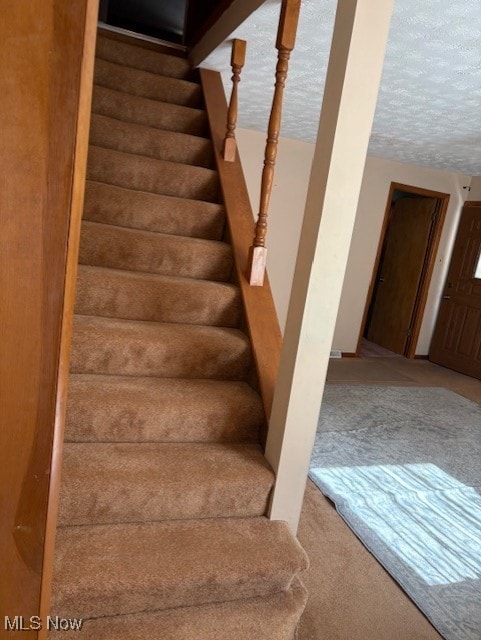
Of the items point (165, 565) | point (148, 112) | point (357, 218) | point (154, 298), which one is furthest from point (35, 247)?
point (357, 218)

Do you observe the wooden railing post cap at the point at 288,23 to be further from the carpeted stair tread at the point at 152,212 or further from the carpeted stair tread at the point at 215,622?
the carpeted stair tread at the point at 215,622

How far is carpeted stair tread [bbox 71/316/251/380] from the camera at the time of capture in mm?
→ 1797

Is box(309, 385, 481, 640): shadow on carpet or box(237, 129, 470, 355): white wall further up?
box(237, 129, 470, 355): white wall

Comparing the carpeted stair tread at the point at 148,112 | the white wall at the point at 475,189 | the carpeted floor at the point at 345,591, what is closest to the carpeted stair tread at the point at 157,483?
the carpeted floor at the point at 345,591

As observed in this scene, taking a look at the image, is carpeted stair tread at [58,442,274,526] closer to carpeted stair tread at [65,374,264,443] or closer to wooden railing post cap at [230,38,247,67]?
carpeted stair tread at [65,374,264,443]

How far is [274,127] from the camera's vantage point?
1.89 metres

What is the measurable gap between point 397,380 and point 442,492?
2193mm

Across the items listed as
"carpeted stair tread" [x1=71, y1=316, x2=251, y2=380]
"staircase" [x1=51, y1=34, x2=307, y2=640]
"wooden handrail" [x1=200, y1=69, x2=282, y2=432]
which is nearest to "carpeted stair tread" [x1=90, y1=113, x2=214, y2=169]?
"staircase" [x1=51, y1=34, x2=307, y2=640]

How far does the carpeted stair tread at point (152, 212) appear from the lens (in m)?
2.28

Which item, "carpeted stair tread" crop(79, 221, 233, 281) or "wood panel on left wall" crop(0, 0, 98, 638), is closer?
"wood panel on left wall" crop(0, 0, 98, 638)

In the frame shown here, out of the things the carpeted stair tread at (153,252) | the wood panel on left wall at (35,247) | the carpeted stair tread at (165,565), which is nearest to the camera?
the wood panel on left wall at (35,247)

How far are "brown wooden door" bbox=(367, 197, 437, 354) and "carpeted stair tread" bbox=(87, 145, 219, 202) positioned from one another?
387cm

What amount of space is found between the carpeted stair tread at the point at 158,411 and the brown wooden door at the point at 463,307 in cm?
422

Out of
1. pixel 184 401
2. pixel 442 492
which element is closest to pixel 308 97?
pixel 184 401
